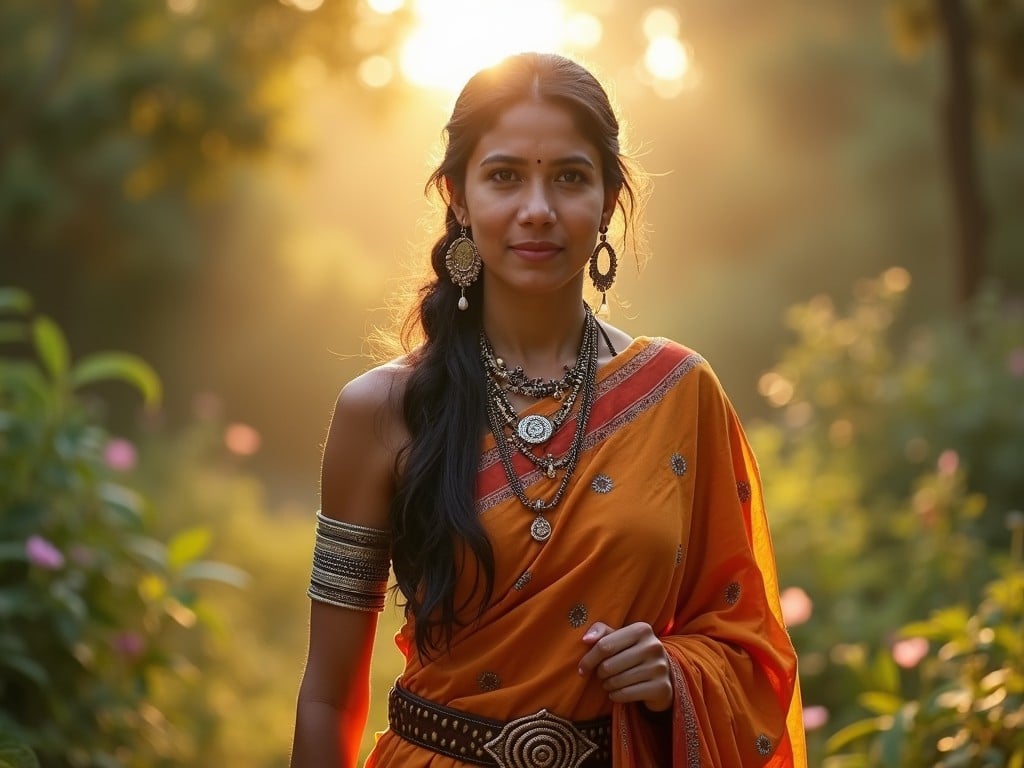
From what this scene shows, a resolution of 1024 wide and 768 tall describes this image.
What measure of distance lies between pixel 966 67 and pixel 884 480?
139 inches

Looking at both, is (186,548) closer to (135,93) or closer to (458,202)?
(458,202)

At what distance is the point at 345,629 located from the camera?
7.39 ft

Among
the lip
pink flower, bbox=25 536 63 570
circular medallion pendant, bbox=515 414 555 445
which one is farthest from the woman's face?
pink flower, bbox=25 536 63 570

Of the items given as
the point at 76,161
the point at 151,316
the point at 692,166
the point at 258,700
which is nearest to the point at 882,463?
the point at 258,700

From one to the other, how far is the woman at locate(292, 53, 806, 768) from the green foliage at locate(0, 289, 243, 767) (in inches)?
63.9

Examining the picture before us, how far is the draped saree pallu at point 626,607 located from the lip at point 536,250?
0.26 meters

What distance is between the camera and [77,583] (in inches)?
154

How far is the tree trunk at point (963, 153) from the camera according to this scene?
28.6 ft

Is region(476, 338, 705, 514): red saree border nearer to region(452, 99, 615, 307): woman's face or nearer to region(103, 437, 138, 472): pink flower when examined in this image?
region(452, 99, 615, 307): woman's face

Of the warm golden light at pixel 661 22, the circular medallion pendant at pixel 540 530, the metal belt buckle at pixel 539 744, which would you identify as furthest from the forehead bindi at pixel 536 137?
the warm golden light at pixel 661 22

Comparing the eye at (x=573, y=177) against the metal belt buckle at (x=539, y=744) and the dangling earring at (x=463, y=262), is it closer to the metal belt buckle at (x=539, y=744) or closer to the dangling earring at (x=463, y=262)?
the dangling earring at (x=463, y=262)

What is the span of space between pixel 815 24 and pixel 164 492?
15.5 m

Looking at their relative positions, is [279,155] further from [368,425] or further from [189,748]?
[368,425]

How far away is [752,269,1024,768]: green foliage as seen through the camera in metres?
4.83
